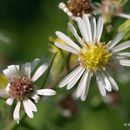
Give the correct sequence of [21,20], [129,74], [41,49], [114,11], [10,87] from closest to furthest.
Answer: [10,87] → [114,11] → [129,74] → [41,49] → [21,20]

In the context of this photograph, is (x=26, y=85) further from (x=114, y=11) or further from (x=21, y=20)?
(x=21, y=20)

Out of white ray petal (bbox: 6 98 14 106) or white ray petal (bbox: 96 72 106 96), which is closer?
white ray petal (bbox: 6 98 14 106)

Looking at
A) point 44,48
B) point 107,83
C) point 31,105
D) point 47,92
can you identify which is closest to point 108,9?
point 107,83

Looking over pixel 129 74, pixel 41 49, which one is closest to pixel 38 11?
pixel 41 49

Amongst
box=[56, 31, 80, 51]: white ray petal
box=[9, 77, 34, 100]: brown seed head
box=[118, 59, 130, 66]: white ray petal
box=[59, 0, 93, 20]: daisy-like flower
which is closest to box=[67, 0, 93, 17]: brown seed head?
box=[59, 0, 93, 20]: daisy-like flower

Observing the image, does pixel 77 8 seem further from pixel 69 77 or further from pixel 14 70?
pixel 14 70

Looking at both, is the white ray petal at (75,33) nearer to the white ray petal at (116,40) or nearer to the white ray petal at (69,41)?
the white ray petal at (69,41)

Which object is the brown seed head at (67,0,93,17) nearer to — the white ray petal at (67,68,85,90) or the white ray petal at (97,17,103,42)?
the white ray petal at (97,17,103,42)
